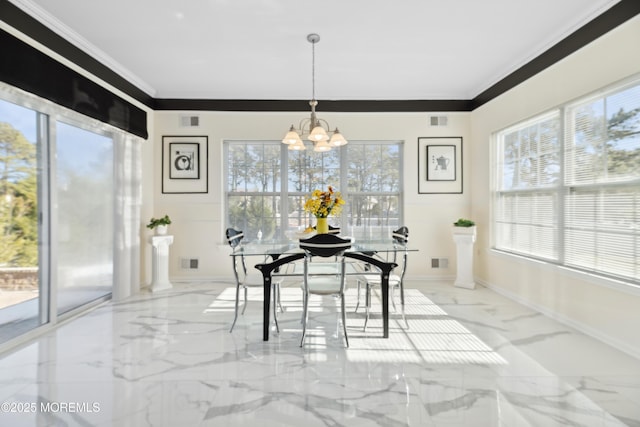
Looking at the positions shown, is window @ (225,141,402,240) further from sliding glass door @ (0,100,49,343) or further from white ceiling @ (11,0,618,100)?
sliding glass door @ (0,100,49,343)

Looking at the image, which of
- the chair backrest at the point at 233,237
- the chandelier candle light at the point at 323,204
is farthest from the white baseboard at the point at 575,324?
the chair backrest at the point at 233,237

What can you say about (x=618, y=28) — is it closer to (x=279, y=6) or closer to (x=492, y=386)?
(x=279, y=6)

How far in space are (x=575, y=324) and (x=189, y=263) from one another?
15.7 ft

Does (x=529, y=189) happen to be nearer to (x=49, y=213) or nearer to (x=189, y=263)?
(x=189, y=263)

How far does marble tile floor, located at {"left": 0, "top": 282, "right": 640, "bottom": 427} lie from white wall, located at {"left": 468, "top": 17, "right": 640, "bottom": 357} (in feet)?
0.70

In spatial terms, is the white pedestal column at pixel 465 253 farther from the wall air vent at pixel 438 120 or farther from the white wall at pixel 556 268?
the wall air vent at pixel 438 120

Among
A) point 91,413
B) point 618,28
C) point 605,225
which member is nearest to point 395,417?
point 91,413

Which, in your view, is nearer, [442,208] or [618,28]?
[618,28]

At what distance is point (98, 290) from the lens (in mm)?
3895

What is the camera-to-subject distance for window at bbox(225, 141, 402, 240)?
16.7 ft

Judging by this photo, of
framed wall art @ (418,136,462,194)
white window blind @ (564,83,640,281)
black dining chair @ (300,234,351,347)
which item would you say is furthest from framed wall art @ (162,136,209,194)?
white window blind @ (564,83,640,281)

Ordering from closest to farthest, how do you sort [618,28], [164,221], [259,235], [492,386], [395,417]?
[395,417] < [492,386] < [618,28] < [164,221] < [259,235]

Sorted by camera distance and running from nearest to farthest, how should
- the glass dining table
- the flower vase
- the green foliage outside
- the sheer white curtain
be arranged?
the green foliage outside < the glass dining table < the flower vase < the sheer white curtain

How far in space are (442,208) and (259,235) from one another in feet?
9.18
